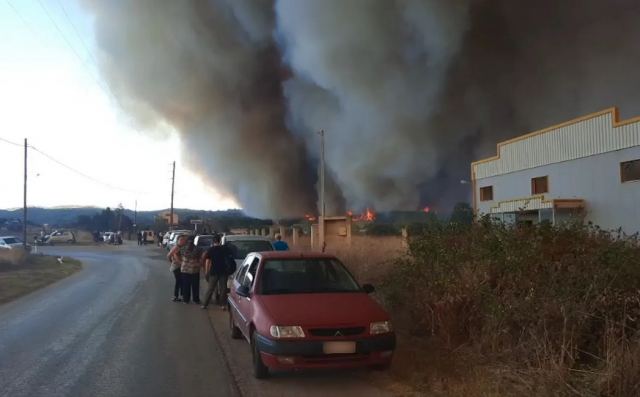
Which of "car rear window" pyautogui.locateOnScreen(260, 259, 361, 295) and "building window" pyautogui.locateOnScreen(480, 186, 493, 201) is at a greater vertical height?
"building window" pyautogui.locateOnScreen(480, 186, 493, 201)

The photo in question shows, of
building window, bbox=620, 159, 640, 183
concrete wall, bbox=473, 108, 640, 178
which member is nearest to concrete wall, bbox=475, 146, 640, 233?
building window, bbox=620, 159, 640, 183

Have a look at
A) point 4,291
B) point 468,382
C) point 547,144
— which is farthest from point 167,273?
point 547,144

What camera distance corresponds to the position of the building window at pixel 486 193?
39.5 meters

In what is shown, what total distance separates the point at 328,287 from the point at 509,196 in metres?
31.9

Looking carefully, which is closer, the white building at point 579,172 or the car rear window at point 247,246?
the car rear window at point 247,246

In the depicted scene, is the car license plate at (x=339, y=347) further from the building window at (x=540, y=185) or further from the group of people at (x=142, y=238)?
the group of people at (x=142, y=238)

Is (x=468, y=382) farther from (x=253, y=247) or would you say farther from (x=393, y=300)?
(x=253, y=247)

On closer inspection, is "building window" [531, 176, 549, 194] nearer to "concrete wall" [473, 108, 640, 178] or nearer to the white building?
the white building

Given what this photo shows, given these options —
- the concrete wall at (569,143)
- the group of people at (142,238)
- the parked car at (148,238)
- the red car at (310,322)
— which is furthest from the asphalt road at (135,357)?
the parked car at (148,238)

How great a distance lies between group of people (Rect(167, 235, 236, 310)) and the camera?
11.6 metres

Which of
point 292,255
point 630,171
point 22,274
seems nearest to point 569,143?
point 630,171

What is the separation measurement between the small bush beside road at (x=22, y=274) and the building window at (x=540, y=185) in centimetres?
2389

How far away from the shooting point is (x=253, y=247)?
13742 mm

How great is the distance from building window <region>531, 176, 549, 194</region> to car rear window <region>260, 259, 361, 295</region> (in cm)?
2865
